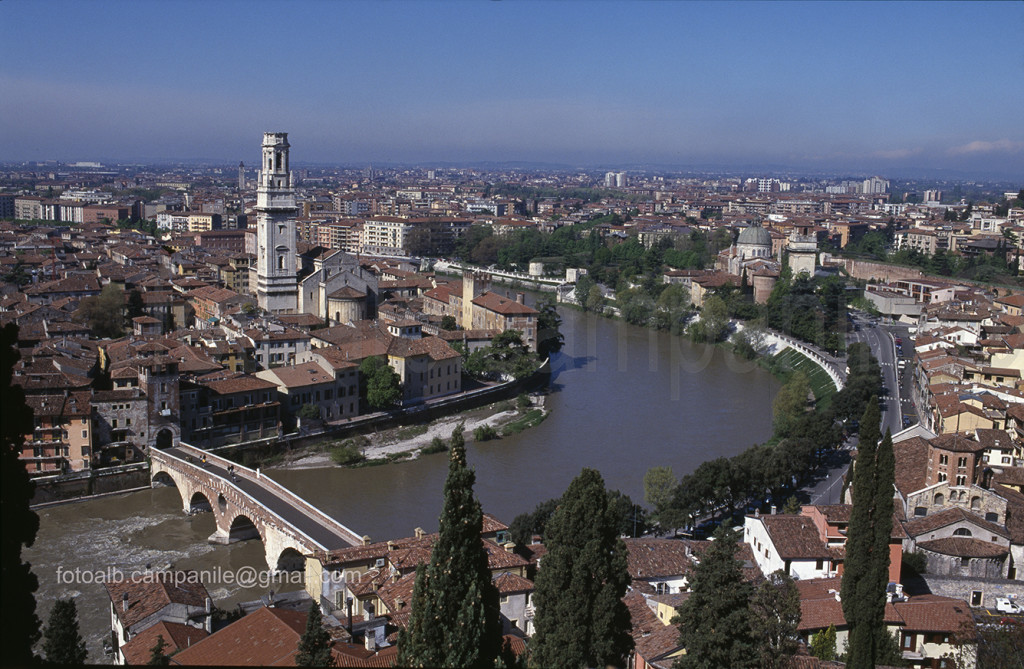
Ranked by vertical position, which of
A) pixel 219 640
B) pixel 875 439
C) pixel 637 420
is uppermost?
pixel 875 439

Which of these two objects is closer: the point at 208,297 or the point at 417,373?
the point at 417,373

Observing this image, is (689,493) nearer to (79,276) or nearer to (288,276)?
(288,276)

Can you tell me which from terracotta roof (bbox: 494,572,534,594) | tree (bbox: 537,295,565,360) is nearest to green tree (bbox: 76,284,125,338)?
tree (bbox: 537,295,565,360)

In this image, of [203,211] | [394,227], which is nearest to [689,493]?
[394,227]

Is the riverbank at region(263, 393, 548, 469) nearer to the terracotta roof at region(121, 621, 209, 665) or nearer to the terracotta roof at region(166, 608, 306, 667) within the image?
the terracotta roof at region(121, 621, 209, 665)

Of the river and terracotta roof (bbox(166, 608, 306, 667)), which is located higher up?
terracotta roof (bbox(166, 608, 306, 667))

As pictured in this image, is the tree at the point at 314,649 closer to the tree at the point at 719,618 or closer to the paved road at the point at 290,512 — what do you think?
the tree at the point at 719,618

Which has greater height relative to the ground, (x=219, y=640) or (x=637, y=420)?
(x=219, y=640)
